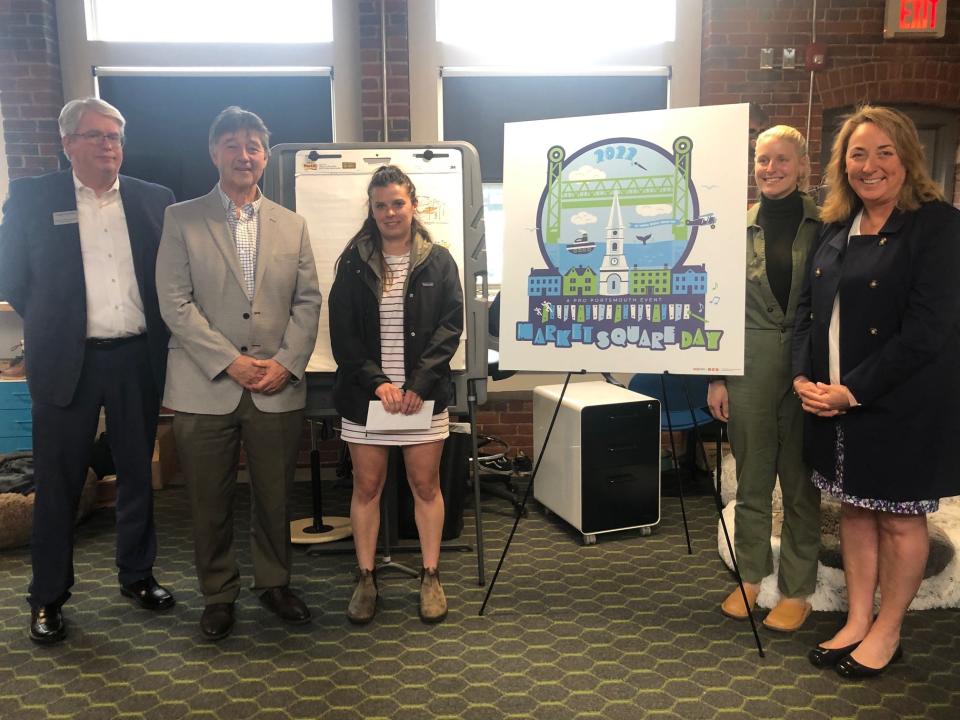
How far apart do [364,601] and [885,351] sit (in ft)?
5.88

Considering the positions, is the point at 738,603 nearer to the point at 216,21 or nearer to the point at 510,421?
the point at 510,421

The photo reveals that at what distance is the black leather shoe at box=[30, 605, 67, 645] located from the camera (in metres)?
2.26

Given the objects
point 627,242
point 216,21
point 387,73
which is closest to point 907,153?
point 627,242

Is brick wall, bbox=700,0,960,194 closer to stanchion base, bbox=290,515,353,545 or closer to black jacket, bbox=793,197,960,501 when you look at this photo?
black jacket, bbox=793,197,960,501

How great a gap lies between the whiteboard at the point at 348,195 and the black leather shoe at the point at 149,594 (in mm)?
964

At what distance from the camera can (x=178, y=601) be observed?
8.43 feet

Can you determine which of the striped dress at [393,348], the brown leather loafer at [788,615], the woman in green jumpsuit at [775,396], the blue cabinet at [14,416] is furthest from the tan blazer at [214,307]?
the blue cabinet at [14,416]

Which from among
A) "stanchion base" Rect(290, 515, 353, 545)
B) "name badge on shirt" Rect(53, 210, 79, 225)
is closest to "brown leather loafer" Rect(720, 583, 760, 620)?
"stanchion base" Rect(290, 515, 353, 545)

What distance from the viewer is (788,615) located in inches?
90.3

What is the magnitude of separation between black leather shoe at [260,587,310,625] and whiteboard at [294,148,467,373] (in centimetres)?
81

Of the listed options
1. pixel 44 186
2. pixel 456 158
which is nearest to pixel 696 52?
pixel 456 158

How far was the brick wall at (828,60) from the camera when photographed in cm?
417

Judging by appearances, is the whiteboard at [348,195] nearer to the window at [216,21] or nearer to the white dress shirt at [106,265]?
the white dress shirt at [106,265]

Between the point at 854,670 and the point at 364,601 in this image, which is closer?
the point at 854,670
